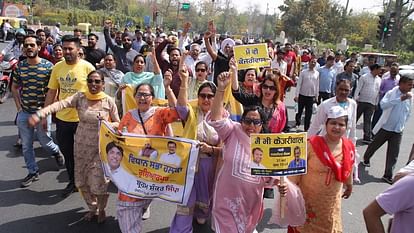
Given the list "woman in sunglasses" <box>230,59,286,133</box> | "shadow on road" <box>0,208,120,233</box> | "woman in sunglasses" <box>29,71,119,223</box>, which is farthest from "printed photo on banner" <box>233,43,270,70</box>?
"shadow on road" <box>0,208,120,233</box>

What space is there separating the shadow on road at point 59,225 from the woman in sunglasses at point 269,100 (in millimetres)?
1978

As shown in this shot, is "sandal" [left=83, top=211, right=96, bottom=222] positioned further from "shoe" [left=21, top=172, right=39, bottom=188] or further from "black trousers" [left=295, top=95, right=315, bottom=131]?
"black trousers" [left=295, top=95, right=315, bottom=131]

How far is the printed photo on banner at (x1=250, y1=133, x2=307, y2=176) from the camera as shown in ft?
9.25

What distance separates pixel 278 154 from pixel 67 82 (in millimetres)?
2866

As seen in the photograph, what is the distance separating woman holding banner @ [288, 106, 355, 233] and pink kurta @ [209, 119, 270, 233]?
0.37 m

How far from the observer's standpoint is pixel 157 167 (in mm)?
3434

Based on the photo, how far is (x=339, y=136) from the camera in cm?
306

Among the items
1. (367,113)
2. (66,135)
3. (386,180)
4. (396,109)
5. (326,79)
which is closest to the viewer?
(66,135)

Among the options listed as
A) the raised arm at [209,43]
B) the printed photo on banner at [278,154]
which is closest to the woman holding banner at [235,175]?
the printed photo on banner at [278,154]

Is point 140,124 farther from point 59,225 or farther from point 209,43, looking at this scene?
point 209,43

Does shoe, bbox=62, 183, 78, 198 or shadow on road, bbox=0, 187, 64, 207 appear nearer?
shadow on road, bbox=0, 187, 64, 207

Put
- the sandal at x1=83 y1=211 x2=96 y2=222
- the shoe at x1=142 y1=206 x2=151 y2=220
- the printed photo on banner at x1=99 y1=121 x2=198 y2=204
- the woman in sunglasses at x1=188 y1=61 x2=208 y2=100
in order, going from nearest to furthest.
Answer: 1. the printed photo on banner at x1=99 y1=121 x2=198 y2=204
2. the sandal at x1=83 y1=211 x2=96 y2=222
3. the shoe at x1=142 y1=206 x2=151 y2=220
4. the woman in sunglasses at x1=188 y1=61 x2=208 y2=100

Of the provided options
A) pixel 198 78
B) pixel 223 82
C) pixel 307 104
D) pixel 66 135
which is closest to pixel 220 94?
pixel 223 82

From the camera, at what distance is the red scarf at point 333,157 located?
2.97 metres
